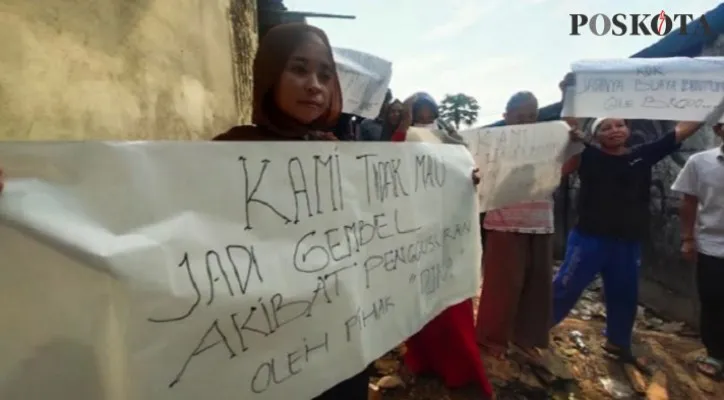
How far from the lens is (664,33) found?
407 centimetres

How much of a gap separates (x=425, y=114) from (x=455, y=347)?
141cm

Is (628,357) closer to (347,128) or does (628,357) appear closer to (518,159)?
(518,159)

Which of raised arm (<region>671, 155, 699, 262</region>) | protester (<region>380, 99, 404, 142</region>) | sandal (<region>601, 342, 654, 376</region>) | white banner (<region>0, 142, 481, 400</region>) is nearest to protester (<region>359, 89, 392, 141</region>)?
protester (<region>380, 99, 404, 142</region>)

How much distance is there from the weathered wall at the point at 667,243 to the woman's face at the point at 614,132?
129 centimetres

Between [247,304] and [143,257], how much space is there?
260mm

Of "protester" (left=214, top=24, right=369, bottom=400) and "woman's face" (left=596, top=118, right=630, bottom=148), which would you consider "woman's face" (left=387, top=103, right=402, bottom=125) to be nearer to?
"woman's face" (left=596, top=118, right=630, bottom=148)

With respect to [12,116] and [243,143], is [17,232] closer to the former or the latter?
[243,143]

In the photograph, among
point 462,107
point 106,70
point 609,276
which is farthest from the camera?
point 462,107

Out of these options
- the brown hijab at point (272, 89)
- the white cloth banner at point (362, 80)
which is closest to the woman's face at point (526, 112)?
the white cloth banner at point (362, 80)

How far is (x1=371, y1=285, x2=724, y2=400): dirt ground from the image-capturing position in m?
2.79

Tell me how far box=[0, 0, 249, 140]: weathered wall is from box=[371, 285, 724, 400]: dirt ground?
1.99m

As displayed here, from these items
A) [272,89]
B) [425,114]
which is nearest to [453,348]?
[425,114]

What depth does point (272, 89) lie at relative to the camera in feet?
4.63

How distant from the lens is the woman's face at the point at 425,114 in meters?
2.99
